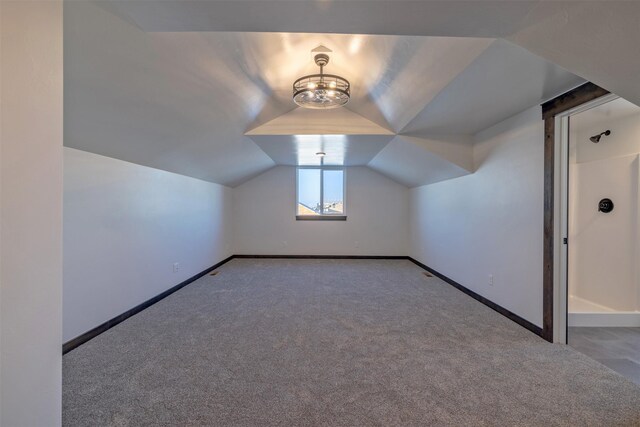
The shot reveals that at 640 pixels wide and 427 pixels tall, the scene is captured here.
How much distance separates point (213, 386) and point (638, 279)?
159 inches

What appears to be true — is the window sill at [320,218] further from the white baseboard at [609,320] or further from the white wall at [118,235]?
the white baseboard at [609,320]

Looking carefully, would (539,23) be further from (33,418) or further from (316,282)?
(316,282)

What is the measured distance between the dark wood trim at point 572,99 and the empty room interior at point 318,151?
0.04ft

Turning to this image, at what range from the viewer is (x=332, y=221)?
6086 millimetres

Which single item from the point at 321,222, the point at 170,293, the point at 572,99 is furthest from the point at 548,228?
the point at 321,222

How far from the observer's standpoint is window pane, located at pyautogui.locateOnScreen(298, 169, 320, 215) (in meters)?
6.21

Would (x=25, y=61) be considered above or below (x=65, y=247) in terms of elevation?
above

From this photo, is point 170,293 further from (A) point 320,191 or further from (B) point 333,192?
(B) point 333,192

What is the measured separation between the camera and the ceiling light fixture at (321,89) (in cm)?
244

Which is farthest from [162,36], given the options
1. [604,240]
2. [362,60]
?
[604,240]

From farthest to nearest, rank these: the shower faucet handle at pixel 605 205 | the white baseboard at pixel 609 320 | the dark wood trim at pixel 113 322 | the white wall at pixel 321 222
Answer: the white wall at pixel 321 222, the shower faucet handle at pixel 605 205, the white baseboard at pixel 609 320, the dark wood trim at pixel 113 322

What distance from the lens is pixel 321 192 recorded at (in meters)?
6.21

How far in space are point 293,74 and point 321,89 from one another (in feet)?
1.55

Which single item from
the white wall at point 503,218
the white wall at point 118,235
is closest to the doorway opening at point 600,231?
the white wall at point 503,218
